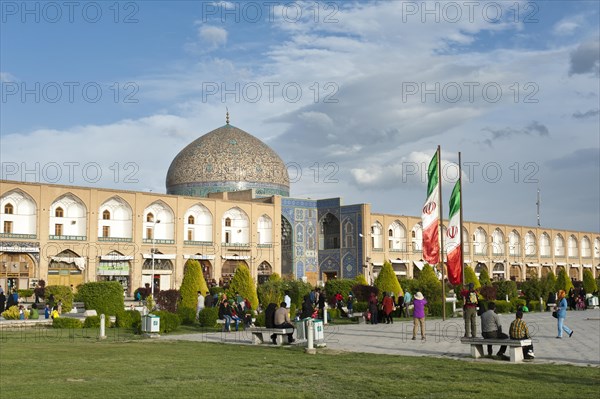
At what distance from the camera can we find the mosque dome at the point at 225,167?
5059 cm

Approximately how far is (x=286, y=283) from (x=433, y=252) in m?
13.4

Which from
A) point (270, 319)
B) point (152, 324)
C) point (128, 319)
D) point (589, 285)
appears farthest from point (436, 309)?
point (589, 285)

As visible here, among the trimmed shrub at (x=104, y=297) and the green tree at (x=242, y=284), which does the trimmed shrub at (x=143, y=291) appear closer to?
the green tree at (x=242, y=284)

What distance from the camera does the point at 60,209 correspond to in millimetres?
38062

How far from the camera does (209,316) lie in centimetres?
1988

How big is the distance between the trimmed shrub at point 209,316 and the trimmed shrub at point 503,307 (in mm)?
11535

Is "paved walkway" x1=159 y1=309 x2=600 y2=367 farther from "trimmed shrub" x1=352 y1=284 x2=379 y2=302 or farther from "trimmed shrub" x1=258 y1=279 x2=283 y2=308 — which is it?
"trimmed shrub" x1=352 y1=284 x2=379 y2=302

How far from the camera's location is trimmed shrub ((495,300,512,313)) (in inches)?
1050

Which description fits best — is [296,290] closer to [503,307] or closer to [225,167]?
[503,307]

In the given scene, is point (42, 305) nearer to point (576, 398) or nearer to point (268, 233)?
point (268, 233)

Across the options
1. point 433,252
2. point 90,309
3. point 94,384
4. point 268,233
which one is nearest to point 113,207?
point 268,233

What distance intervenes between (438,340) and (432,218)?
3.14 meters

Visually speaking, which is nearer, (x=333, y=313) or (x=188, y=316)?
(x=188, y=316)

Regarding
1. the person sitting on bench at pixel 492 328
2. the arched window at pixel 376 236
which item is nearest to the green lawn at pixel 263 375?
the person sitting on bench at pixel 492 328
